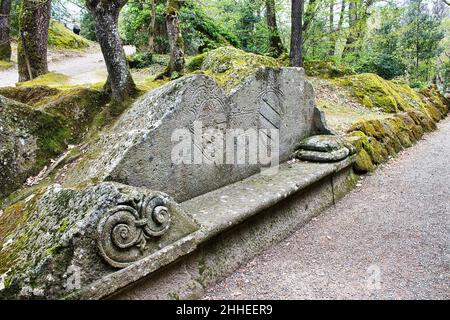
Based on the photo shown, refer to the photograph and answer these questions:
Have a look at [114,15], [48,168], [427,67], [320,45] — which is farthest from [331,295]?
[427,67]

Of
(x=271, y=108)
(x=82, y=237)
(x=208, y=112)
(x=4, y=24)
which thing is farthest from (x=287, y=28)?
(x=82, y=237)

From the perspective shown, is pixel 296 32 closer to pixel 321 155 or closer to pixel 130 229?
pixel 321 155

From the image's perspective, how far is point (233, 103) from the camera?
11.7 feet

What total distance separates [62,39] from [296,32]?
15506 millimetres

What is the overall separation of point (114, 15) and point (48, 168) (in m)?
1.99

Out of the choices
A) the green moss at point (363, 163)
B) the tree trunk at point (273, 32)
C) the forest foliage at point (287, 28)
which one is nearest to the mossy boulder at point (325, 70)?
the forest foliage at point (287, 28)

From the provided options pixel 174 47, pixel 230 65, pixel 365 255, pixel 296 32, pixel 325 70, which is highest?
pixel 296 32

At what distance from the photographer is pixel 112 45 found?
415 centimetres

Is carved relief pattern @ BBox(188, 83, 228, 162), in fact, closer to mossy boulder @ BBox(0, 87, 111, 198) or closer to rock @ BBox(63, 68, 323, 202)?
rock @ BBox(63, 68, 323, 202)

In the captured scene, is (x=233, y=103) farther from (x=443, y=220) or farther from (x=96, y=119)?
(x=443, y=220)

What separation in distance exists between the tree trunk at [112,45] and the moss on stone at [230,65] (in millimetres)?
982

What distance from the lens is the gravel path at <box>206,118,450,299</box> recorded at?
105 inches

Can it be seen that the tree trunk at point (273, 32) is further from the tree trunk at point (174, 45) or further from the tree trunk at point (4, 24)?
the tree trunk at point (4, 24)

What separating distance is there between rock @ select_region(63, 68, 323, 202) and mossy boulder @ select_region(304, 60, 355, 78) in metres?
7.86
